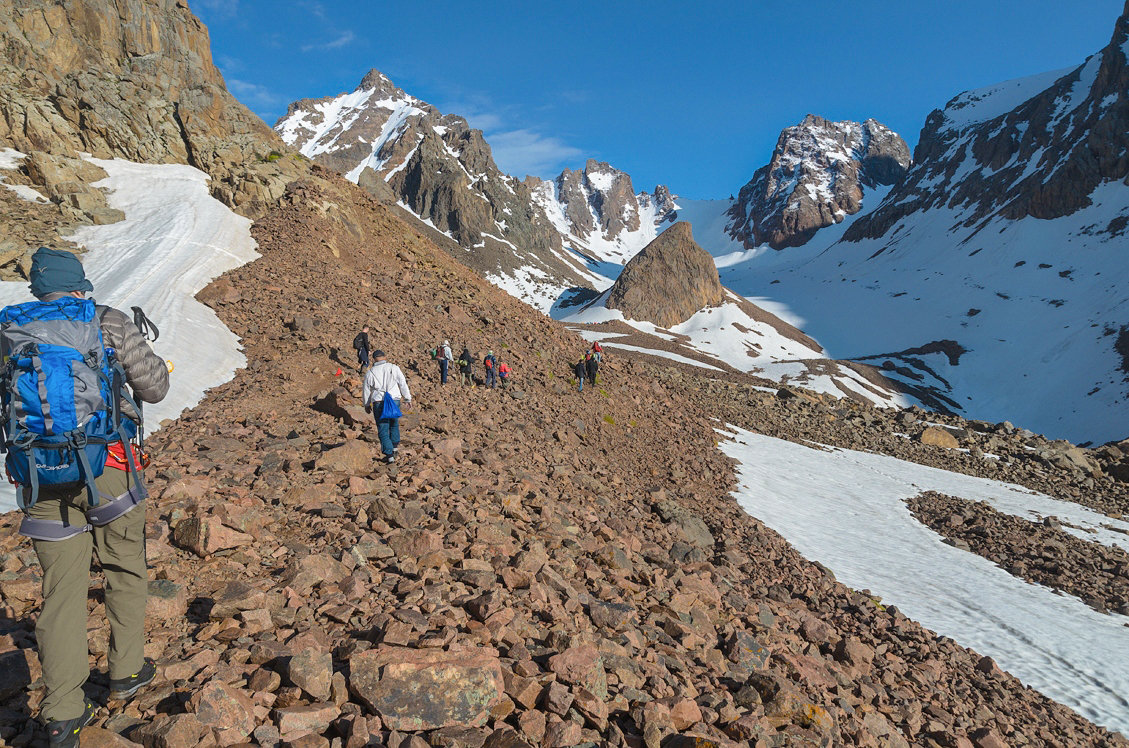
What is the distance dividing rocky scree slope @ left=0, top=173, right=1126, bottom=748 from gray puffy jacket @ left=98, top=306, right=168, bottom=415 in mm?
1622

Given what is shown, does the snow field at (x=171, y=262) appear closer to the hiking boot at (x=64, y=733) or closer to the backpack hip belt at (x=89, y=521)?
the backpack hip belt at (x=89, y=521)

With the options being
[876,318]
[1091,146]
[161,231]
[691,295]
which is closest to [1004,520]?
[161,231]

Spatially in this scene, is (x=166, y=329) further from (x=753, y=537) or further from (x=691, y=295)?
(x=691, y=295)

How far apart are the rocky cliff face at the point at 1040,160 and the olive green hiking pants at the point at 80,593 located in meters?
140

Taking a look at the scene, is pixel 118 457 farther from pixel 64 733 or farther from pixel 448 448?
pixel 448 448

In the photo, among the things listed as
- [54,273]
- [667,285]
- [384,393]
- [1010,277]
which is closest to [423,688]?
[54,273]

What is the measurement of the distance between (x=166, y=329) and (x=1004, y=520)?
23.3 meters

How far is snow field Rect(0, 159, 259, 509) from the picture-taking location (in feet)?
35.8

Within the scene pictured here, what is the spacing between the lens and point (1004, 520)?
662 inches

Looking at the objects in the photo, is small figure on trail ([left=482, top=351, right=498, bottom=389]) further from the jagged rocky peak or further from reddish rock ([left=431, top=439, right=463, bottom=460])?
the jagged rocky peak

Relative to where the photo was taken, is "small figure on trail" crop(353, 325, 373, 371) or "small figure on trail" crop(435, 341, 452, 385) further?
"small figure on trail" crop(435, 341, 452, 385)

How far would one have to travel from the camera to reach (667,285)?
89.8 m

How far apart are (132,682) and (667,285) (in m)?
90.2

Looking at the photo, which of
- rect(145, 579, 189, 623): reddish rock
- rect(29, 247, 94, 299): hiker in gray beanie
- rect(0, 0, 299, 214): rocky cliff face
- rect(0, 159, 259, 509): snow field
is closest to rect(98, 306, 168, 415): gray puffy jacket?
rect(29, 247, 94, 299): hiker in gray beanie
